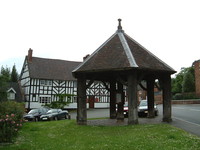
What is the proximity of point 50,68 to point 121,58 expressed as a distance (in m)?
33.0

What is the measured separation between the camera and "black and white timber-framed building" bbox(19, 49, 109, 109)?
41469 mm

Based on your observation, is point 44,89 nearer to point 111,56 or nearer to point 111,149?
point 111,56

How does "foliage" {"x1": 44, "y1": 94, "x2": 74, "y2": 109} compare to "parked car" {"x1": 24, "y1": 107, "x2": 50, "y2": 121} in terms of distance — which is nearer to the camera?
"parked car" {"x1": 24, "y1": 107, "x2": 50, "y2": 121}

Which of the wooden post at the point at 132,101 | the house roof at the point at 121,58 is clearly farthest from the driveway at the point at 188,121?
the house roof at the point at 121,58

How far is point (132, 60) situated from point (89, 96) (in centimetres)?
3313

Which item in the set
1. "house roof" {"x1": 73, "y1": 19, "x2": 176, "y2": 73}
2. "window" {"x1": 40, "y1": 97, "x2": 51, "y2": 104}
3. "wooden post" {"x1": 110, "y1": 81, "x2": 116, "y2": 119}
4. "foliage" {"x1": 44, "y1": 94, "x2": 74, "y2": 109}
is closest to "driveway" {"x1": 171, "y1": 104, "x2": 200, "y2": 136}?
"house roof" {"x1": 73, "y1": 19, "x2": 176, "y2": 73}

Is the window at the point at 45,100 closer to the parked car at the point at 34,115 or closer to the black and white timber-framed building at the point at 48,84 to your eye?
the black and white timber-framed building at the point at 48,84

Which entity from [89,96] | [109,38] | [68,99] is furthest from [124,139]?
[89,96]

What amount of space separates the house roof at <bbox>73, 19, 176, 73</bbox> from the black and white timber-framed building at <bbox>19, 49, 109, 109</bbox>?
89.8ft

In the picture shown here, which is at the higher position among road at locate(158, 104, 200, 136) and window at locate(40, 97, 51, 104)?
window at locate(40, 97, 51, 104)

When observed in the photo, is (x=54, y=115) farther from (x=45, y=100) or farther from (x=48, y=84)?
(x=48, y=84)

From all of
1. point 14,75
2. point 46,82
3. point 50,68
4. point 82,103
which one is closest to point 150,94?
point 82,103

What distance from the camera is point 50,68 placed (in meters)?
45.6

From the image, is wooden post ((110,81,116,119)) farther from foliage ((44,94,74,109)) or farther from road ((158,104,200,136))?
foliage ((44,94,74,109))
